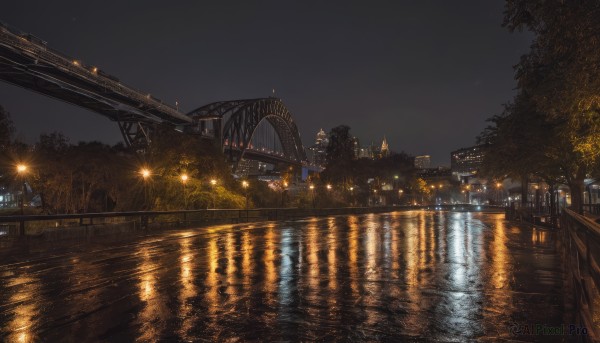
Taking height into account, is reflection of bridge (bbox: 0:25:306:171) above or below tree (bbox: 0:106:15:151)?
above

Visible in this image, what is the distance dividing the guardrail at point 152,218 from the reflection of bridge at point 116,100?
1929cm

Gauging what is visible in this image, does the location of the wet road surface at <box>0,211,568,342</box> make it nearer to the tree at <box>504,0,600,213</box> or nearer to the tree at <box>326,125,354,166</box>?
the tree at <box>504,0,600,213</box>

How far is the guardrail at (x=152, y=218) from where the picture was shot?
20697 millimetres

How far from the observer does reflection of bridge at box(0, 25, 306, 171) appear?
52.9 metres

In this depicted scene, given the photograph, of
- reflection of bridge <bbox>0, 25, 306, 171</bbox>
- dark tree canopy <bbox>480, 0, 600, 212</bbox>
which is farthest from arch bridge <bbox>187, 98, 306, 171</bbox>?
dark tree canopy <bbox>480, 0, 600, 212</bbox>

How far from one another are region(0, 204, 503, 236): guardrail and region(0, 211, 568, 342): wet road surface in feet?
22.1

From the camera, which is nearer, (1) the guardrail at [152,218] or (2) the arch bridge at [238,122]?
(1) the guardrail at [152,218]

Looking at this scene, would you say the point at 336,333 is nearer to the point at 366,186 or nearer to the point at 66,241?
the point at 66,241

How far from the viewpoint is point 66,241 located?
1967 cm

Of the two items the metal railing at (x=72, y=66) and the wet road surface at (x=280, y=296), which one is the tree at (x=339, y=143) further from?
the wet road surface at (x=280, y=296)

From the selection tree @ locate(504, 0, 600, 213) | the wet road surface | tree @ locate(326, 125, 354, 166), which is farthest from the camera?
tree @ locate(326, 125, 354, 166)

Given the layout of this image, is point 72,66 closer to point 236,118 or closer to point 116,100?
point 116,100

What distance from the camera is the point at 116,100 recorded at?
7488 cm

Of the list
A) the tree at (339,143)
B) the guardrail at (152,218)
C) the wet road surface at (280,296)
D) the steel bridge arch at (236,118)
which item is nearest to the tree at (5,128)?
the guardrail at (152,218)
